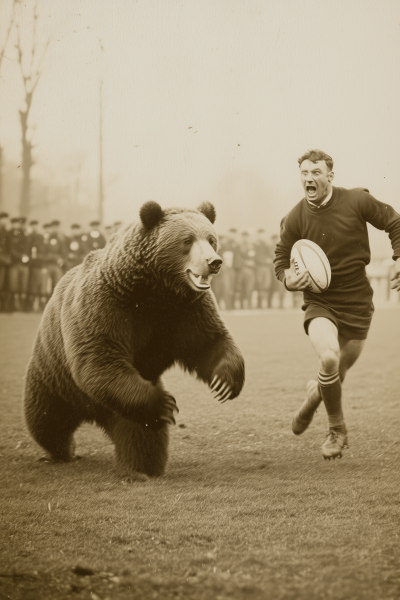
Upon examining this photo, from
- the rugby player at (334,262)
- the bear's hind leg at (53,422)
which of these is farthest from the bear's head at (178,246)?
the bear's hind leg at (53,422)

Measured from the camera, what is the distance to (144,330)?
466 cm

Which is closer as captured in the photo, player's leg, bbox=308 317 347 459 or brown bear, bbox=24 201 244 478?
brown bear, bbox=24 201 244 478

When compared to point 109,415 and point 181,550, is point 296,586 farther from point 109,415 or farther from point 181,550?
point 109,415

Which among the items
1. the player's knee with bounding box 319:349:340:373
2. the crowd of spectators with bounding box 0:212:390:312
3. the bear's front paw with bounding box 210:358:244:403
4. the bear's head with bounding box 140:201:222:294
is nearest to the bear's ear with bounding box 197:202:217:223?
the bear's head with bounding box 140:201:222:294

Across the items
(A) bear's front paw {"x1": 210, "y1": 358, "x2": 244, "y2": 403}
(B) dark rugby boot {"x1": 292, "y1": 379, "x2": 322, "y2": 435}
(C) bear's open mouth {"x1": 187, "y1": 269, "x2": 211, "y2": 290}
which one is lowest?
(B) dark rugby boot {"x1": 292, "y1": 379, "x2": 322, "y2": 435}

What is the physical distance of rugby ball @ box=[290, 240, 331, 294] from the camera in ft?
15.5

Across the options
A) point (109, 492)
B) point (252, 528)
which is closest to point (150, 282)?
point (109, 492)

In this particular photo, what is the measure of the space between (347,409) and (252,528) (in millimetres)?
3440

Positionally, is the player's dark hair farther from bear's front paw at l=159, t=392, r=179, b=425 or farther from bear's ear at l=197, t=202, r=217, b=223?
bear's front paw at l=159, t=392, r=179, b=425

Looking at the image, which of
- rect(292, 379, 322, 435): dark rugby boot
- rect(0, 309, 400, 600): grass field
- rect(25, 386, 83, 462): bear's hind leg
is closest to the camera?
rect(0, 309, 400, 600): grass field

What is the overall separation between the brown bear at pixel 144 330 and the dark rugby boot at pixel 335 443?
0.77m

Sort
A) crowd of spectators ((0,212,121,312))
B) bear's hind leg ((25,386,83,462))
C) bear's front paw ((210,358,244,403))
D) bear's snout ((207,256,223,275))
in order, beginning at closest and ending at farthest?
bear's snout ((207,256,223,275)) < bear's front paw ((210,358,244,403)) < bear's hind leg ((25,386,83,462)) < crowd of spectators ((0,212,121,312))

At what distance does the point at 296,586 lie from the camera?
295 cm

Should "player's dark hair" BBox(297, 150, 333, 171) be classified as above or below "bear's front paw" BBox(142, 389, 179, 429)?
above
